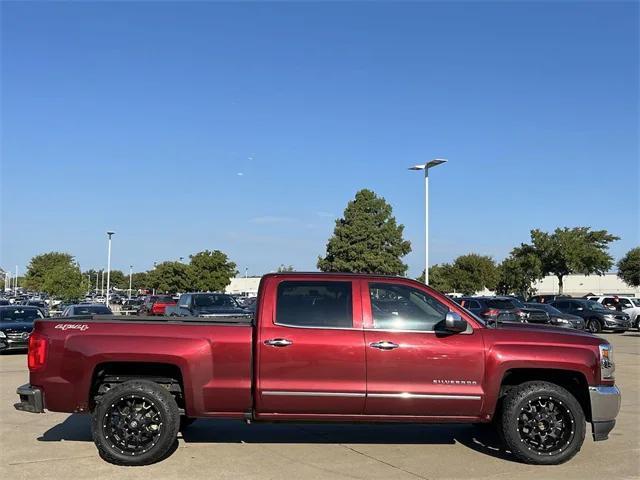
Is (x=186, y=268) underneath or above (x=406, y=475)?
above

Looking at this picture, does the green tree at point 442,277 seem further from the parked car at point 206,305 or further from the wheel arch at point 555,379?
the wheel arch at point 555,379

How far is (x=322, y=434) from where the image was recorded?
7582 mm

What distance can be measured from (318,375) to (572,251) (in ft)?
177

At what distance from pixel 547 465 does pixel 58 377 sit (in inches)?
199

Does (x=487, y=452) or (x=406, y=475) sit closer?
(x=406, y=475)

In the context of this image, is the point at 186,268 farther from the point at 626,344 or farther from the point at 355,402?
the point at 355,402

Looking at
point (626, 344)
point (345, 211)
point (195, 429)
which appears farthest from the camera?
point (345, 211)

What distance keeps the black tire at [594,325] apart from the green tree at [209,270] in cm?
5599

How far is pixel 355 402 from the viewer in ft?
20.6

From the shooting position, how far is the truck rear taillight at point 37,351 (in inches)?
252

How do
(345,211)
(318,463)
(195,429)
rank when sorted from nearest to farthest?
(318,463) → (195,429) → (345,211)

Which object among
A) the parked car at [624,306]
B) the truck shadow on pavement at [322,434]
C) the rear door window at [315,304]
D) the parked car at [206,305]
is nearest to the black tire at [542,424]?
the truck shadow on pavement at [322,434]

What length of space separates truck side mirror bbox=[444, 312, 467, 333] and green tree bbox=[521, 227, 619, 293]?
53071 millimetres

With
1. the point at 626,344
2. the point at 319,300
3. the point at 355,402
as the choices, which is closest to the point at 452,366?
the point at 355,402
